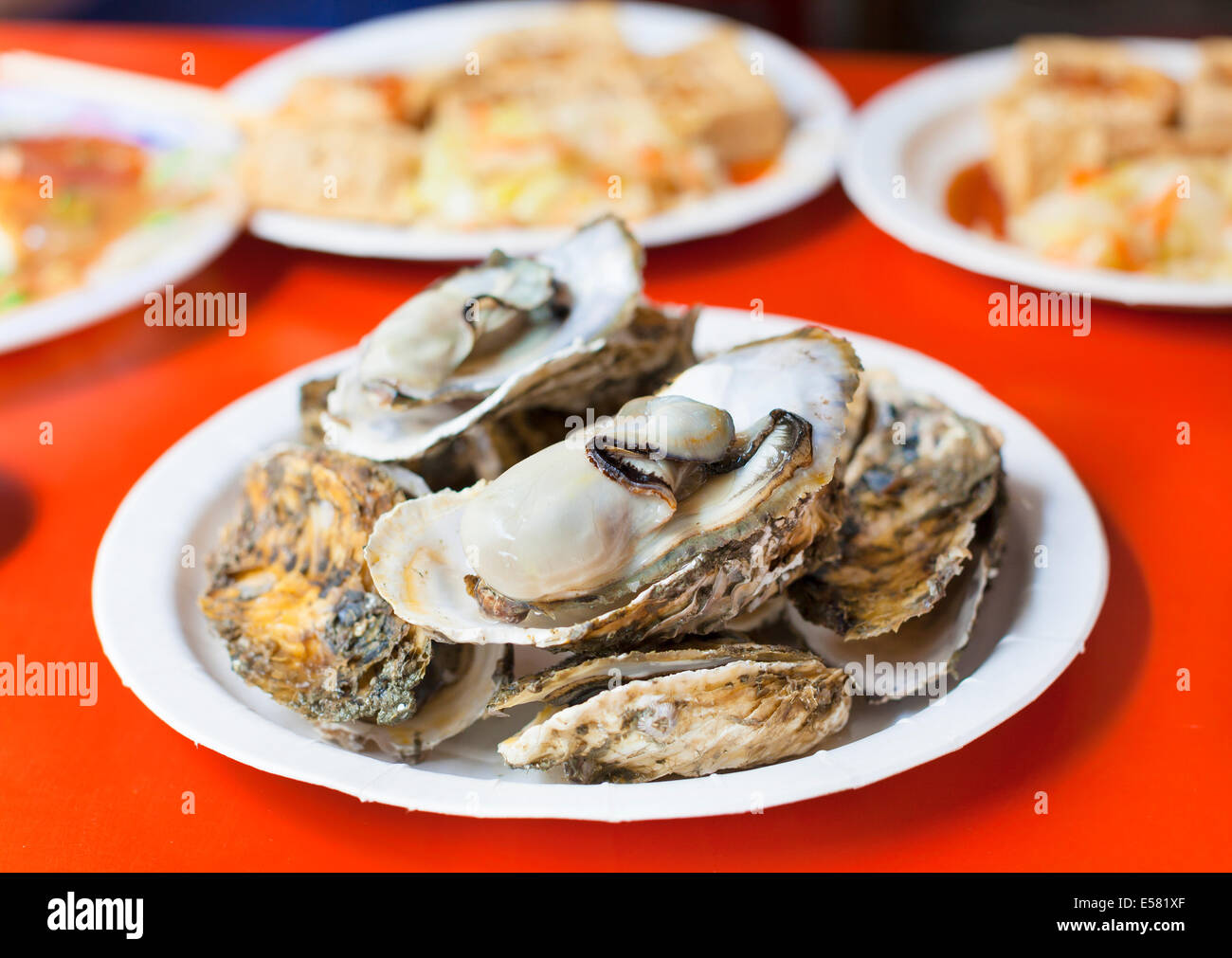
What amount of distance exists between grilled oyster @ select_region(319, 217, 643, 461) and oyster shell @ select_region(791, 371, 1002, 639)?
24 centimetres

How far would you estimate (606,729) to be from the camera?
74 centimetres

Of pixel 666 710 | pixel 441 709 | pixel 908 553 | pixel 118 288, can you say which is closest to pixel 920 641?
pixel 908 553

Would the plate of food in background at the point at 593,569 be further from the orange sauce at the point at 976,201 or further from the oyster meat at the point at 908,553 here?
the orange sauce at the point at 976,201

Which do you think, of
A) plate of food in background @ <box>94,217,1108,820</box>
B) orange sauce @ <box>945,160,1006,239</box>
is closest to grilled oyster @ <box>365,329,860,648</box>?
plate of food in background @ <box>94,217,1108,820</box>

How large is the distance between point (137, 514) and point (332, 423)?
225 millimetres

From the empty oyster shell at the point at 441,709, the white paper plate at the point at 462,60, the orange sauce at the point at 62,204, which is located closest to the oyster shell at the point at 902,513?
the empty oyster shell at the point at 441,709

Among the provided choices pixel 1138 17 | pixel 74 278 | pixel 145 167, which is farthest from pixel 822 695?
pixel 1138 17

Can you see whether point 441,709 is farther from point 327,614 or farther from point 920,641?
point 920,641

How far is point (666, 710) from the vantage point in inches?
28.9

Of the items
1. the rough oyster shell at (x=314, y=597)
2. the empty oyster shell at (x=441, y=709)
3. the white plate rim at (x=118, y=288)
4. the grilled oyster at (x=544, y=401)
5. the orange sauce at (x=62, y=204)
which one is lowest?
the empty oyster shell at (x=441, y=709)

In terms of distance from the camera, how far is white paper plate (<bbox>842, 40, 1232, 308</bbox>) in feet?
4.70

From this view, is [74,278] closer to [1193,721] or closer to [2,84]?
[2,84]

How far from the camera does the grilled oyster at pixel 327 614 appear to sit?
32.1 inches

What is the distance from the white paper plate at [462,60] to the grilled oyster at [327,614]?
30.3 inches
